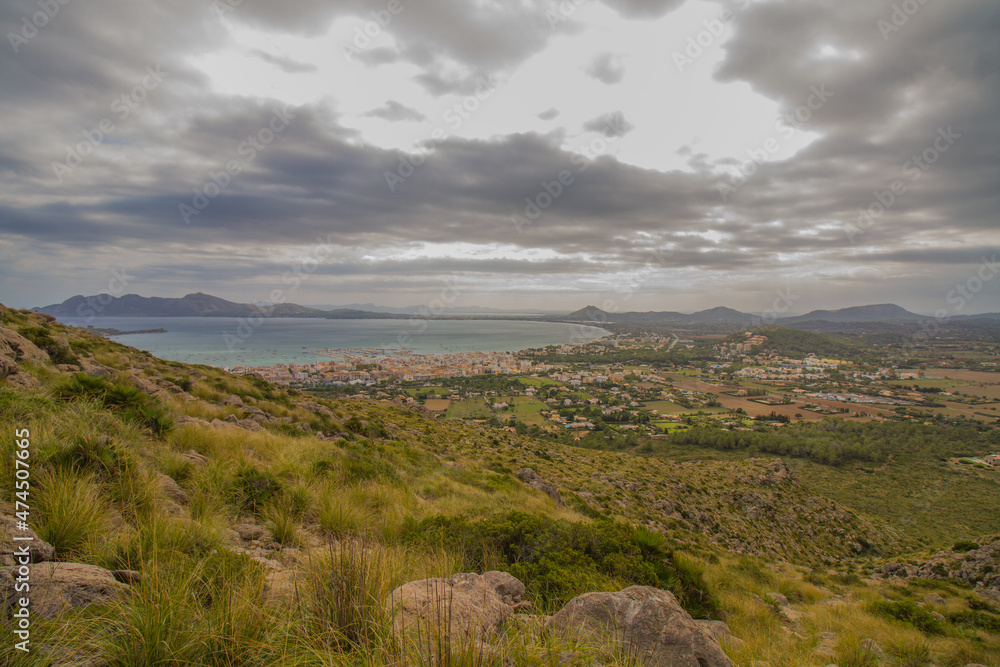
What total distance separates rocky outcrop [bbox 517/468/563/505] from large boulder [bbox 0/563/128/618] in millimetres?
12090

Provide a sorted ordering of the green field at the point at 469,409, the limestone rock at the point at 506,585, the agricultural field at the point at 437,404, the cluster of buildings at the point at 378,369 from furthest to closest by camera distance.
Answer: the cluster of buildings at the point at 378,369 → the agricultural field at the point at 437,404 → the green field at the point at 469,409 → the limestone rock at the point at 506,585

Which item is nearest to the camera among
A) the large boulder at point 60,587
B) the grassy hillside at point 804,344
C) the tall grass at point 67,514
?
the large boulder at point 60,587

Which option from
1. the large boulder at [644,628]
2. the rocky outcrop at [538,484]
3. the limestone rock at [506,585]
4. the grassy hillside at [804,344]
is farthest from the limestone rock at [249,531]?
the grassy hillside at [804,344]

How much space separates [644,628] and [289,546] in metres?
3.76

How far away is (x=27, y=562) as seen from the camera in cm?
217

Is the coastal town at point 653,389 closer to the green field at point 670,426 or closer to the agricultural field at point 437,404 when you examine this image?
the green field at point 670,426

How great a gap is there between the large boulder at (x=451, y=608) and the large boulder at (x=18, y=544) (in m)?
2.24

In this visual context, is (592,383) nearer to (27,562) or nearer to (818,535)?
(818,535)

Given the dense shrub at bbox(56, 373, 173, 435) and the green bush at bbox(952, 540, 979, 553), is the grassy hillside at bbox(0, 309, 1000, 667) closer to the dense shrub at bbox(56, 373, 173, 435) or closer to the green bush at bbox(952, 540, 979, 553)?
the dense shrub at bbox(56, 373, 173, 435)

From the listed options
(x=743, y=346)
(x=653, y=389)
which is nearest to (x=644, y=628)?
(x=653, y=389)

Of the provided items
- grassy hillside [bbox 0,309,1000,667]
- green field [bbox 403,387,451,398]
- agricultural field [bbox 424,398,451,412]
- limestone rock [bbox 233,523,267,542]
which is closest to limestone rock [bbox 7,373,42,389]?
grassy hillside [bbox 0,309,1000,667]

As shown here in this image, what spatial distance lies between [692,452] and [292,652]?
43.2 m

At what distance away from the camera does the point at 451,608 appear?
6.93ft

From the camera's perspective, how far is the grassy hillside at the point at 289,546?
6.54 ft
